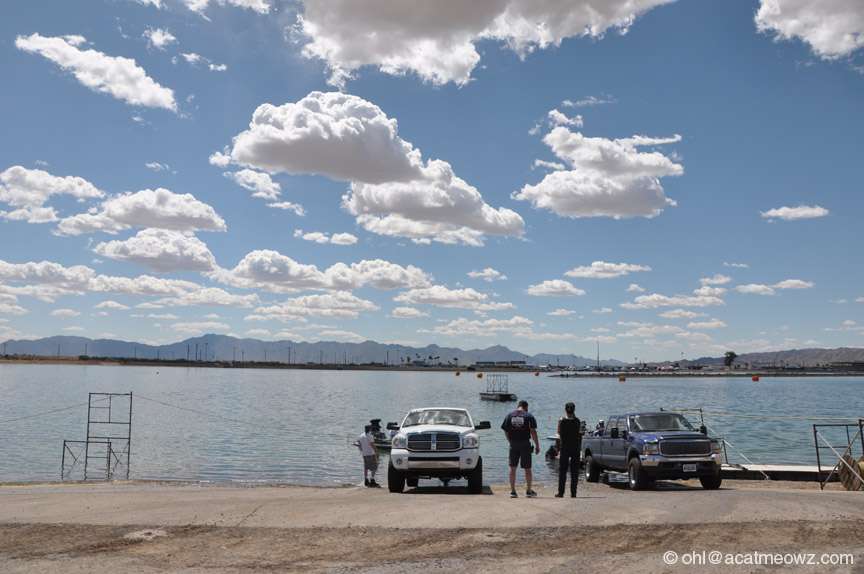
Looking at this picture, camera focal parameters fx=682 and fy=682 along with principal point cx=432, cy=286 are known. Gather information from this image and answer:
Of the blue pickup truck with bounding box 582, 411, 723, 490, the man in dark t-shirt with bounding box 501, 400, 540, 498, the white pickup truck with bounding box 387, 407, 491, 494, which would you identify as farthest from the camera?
the blue pickup truck with bounding box 582, 411, 723, 490

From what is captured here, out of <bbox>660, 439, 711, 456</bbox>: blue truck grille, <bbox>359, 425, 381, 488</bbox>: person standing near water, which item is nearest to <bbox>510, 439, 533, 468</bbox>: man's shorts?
<bbox>660, 439, 711, 456</bbox>: blue truck grille

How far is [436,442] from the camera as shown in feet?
55.0

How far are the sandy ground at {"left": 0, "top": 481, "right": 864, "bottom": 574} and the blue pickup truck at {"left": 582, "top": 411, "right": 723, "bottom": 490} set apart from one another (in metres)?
3.16

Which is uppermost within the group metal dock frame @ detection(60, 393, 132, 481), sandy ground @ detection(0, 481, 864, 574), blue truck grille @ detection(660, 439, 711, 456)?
blue truck grille @ detection(660, 439, 711, 456)

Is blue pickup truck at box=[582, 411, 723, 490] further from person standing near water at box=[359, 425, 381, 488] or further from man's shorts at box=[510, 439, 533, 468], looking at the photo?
person standing near water at box=[359, 425, 381, 488]

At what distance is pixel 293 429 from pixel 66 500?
131 feet

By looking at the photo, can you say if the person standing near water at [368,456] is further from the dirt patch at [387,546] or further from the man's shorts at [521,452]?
the dirt patch at [387,546]

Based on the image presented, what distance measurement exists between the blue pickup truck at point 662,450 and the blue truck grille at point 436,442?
5.06 meters

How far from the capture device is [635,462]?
18188mm

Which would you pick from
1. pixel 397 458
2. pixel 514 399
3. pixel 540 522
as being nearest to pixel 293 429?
pixel 397 458

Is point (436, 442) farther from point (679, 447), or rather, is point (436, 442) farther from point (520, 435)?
point (679, 447)

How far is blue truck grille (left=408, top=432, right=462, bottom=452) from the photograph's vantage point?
55.0 ft

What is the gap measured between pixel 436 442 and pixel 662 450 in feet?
19.3

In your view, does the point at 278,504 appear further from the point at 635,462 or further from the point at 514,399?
the point at 514,399
